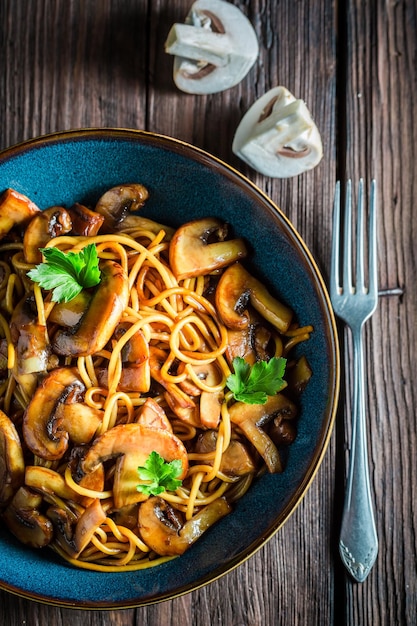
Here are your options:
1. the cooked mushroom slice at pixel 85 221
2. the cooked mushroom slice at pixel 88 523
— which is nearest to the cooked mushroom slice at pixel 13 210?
the cooked mushroom slice at pixel 85 221

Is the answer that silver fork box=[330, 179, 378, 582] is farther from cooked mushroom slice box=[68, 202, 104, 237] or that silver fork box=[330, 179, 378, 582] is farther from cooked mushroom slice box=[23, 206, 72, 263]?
cooked mushroom slice box=[23, 206, 72, 263]

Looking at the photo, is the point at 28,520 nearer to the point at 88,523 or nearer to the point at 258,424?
the point at 88,523

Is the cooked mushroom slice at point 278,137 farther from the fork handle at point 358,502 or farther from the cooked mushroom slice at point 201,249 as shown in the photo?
the fork handle at point 358,502

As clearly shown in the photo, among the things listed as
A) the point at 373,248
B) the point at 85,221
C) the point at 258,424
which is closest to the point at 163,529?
the point at 258,424

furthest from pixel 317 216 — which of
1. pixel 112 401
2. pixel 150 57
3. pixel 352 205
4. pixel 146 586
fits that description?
pixel 146 586

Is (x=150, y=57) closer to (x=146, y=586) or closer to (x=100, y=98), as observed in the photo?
(x=100, y=98)

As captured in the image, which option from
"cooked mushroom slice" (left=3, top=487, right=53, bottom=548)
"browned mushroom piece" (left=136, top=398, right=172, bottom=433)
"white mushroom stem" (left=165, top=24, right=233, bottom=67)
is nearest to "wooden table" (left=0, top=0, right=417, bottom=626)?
"white mushroom stem" (left=165, top=24, right=233, bottom=67)
